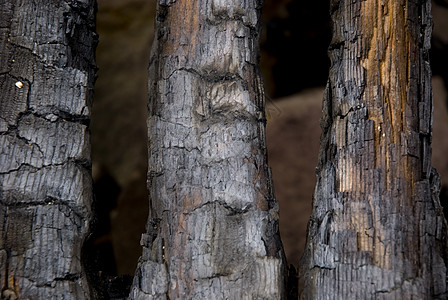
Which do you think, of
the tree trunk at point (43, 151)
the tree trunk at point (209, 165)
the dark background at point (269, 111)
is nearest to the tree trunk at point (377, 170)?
the tree trunk at point (209, 165)

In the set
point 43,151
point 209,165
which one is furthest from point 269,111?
point 43,151

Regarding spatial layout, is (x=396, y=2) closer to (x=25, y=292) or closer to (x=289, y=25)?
(x=25, y=292)

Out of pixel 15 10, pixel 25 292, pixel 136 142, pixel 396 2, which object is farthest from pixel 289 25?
pixel 25 292

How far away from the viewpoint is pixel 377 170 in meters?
0.92

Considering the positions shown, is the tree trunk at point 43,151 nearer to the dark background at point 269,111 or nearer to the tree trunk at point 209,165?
the tree trunk at point 209,165

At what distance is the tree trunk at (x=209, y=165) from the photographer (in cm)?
92

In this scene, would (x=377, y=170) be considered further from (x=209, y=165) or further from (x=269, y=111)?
(x=269, y=111)

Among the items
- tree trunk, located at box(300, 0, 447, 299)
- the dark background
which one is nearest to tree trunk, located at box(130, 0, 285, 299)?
tree trunk, located at box(300, 0, 447, 299)

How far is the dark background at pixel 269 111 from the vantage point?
1.84 meters

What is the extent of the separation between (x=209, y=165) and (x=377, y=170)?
305mm

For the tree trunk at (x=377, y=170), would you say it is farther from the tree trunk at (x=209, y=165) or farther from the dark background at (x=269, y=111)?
the dark background at (x=269, y=111)

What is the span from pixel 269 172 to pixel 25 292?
1.61 feet

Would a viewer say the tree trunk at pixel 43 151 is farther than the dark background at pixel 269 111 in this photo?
No

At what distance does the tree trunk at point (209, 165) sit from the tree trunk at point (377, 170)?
11 cm
